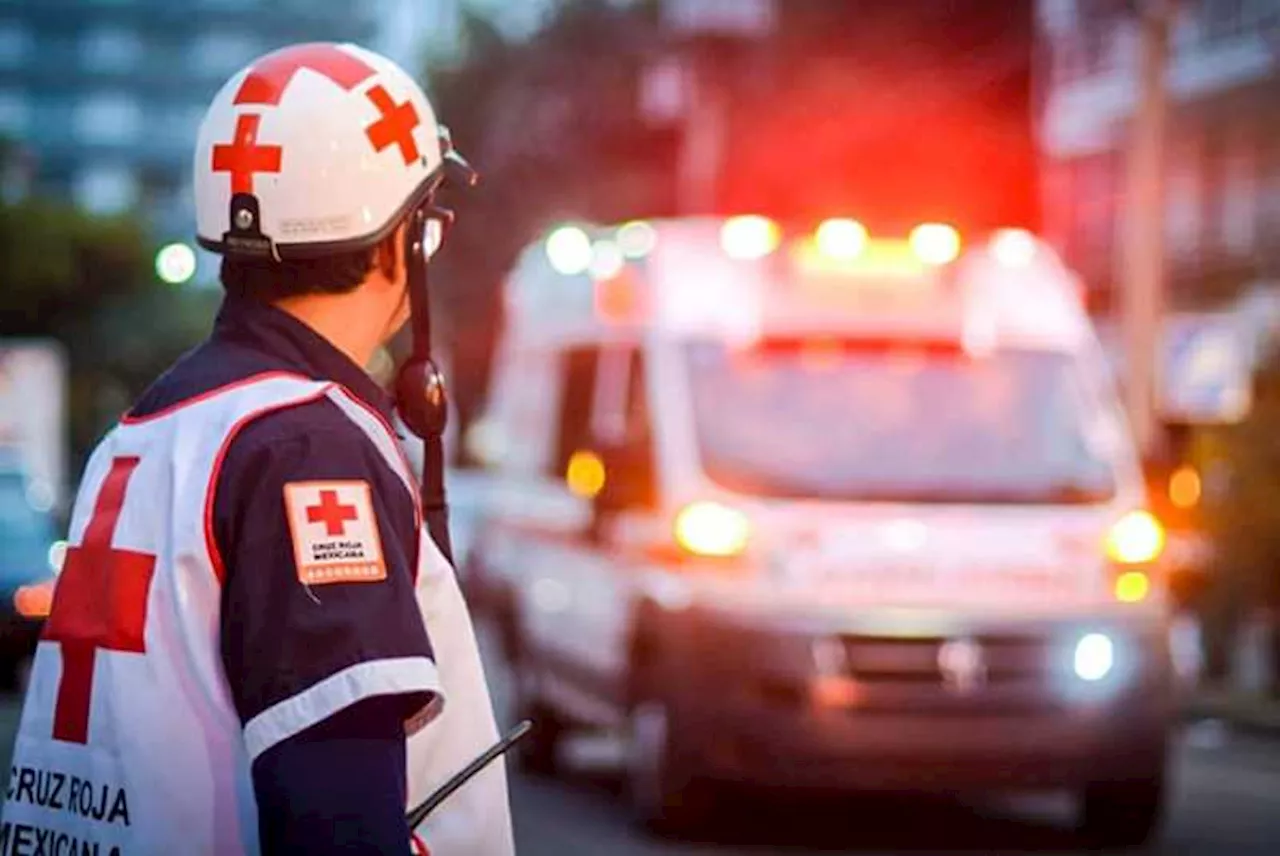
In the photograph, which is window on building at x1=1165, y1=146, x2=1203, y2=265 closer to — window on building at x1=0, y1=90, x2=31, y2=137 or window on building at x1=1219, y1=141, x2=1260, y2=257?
window on building at x1=1219, y1=141, x2=1260, y2=257

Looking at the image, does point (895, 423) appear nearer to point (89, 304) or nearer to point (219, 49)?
point (89, 304)

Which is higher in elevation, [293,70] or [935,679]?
[293,70]

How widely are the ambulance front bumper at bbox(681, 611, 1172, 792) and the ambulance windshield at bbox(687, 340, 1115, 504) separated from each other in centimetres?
62

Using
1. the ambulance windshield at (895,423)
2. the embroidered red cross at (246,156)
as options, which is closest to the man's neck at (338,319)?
the embroidered red cross at (246,156)

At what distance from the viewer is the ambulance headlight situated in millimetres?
11625

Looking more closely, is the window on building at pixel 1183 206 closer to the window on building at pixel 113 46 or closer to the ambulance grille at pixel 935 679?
the ambulance grille at pixel 935 679

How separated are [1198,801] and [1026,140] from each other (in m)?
30.8

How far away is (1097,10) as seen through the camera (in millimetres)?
25000

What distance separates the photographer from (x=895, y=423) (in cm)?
1209

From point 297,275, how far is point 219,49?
444 ft

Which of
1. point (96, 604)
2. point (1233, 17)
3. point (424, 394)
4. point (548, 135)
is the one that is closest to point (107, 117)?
point (548, 135)

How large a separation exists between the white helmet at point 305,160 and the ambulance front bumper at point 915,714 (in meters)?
8.30

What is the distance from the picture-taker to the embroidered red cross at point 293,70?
124 inches

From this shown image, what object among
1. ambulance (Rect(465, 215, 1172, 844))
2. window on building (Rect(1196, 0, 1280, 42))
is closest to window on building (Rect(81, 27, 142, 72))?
window on building (Rect(1196, 0, 1280, 42))
